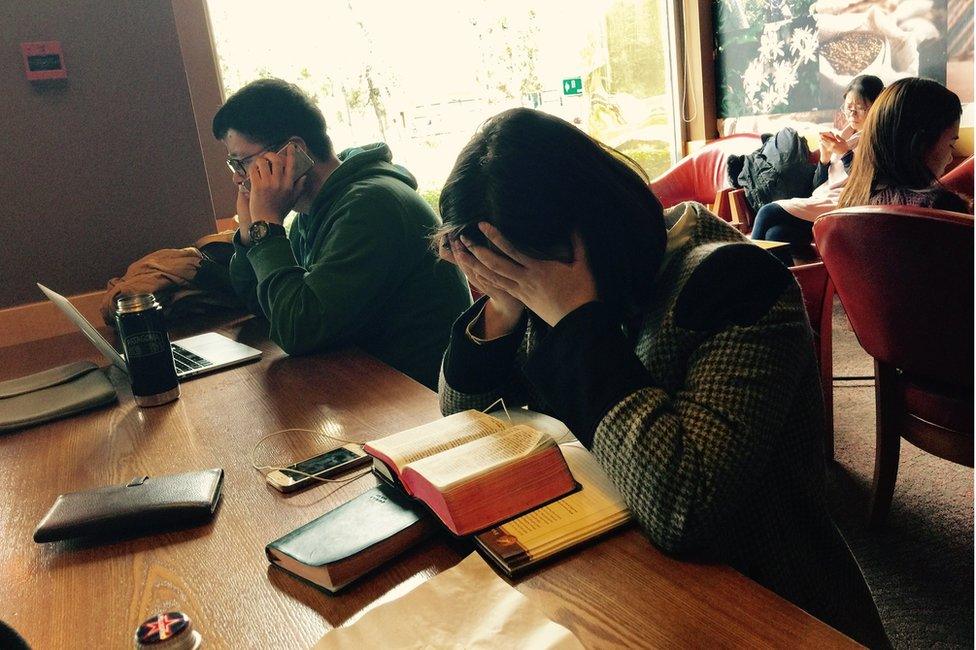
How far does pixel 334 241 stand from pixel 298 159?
328mm

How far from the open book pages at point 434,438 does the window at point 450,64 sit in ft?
10.4

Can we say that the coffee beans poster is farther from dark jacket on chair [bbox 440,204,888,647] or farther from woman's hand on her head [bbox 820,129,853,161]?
dark jacket on chair [bbox 440,204,888,647]

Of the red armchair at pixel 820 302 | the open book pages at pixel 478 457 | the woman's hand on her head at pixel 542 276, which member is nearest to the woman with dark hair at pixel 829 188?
the red armchair at pixel 820 302

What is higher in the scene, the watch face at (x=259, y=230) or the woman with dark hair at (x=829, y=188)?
the watch face at (x=259, y=230)

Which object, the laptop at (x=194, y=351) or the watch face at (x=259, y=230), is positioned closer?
the laptop at (x=194, y=351)

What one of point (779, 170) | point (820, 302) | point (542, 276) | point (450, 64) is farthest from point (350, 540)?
point (450, 64)

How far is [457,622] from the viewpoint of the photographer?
0.66 m

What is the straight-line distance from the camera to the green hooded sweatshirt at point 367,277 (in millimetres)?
1646

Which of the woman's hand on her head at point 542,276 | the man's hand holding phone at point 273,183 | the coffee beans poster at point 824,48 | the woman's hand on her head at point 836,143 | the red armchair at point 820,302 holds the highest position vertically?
the coffee beans poster at point 824,48

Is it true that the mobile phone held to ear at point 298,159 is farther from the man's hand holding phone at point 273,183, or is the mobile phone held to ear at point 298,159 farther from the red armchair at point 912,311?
the red armchair at point 912,311

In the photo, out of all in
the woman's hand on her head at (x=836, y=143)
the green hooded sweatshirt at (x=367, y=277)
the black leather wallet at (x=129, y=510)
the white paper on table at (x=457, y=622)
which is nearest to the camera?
the white paper on table at (x=457, y=622)

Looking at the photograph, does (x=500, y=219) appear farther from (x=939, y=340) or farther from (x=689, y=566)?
(x=939, y=340)

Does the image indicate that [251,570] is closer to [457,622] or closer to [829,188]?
[457,622]

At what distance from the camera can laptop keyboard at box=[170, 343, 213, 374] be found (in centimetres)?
167
